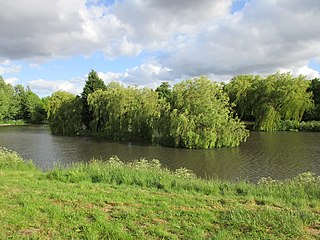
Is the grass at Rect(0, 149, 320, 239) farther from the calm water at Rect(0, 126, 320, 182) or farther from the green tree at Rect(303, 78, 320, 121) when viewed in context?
the green tree at Rect(303, 78, 320, 121)

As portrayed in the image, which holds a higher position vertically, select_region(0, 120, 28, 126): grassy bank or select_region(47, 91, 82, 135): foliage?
select_region(47, 91, 82, 135): foliage

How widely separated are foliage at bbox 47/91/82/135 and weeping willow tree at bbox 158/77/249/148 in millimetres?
18064

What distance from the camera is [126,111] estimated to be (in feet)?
112

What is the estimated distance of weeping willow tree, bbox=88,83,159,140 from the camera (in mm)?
32625

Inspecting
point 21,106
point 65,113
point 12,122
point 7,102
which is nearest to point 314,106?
point 65,113

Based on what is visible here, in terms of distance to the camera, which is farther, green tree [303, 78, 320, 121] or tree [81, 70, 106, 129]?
green tree [303, 78, 320, 121]

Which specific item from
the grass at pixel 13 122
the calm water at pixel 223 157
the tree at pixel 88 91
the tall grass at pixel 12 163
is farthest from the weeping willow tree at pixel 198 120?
the grass at pixel 13 122

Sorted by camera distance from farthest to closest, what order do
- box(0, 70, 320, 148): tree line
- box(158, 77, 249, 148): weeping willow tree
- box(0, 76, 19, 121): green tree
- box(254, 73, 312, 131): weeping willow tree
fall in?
box(0, 76, 19, 121): green tree → box(254, 73, 312, 131): weeping willow tree → box(0, 70, 320, 148): tree line → box(158, 77, 249, 148): weeping willow tree

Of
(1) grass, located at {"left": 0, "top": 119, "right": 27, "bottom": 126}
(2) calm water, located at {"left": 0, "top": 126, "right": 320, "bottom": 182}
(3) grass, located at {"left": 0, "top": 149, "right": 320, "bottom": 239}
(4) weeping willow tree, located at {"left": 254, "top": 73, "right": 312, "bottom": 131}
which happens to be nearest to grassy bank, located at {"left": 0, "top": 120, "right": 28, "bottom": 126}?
(1) grass, located at {"left": 0, "top": 119, "right": 27, "bottom": 126}

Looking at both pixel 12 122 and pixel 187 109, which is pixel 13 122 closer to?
pixel 12 122

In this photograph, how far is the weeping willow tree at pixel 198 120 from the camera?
26.1 m

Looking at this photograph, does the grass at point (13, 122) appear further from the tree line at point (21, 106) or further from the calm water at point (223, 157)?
the calm water at point (223, 157)

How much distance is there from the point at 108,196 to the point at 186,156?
16.2 m

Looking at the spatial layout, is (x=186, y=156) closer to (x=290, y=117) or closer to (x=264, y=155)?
(x=264, y=155)
